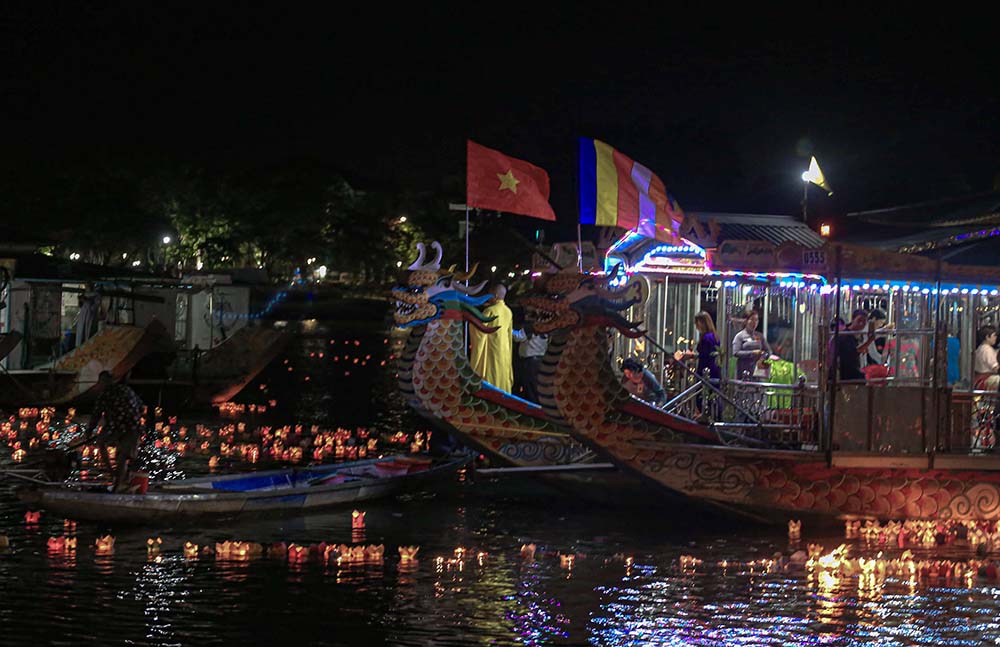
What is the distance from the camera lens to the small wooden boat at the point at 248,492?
12.8 meters

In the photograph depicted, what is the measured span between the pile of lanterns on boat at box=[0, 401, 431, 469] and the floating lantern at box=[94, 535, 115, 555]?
545cm

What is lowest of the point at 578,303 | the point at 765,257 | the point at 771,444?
the point at 771,444

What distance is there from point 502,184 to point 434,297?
1.75m

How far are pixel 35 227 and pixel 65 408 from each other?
3835cm

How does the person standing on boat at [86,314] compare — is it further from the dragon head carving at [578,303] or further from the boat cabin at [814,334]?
the dragon head carving at [578,303]

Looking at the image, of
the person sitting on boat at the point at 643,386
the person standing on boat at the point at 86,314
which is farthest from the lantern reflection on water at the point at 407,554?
the person standing on boat at the point at 86,314

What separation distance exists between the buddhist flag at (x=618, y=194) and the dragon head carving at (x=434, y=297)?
191cm

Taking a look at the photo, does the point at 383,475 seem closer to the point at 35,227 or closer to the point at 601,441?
the point at 601,441

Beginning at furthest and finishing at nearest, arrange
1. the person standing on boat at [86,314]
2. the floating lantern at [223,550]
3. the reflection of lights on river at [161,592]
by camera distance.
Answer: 1. the person standing on boat at [86,314]
2. the floating lantern at [223,550]
3. the reflection of lights on river at [161,592]

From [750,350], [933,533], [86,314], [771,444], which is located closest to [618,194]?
[750,350]

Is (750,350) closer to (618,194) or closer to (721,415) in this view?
(721,415)

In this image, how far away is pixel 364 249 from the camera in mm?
72500

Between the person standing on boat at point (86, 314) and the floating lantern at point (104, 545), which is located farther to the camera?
the person standing on boat at point (86, 314)

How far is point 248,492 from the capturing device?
1365cm
